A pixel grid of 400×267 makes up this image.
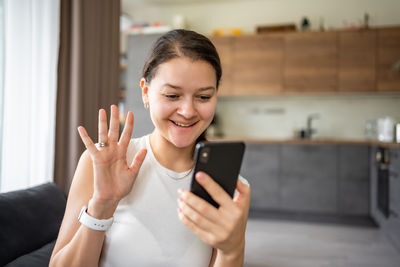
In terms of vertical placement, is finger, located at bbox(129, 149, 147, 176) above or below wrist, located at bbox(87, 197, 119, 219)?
above

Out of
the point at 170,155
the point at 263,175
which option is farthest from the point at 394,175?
the point at 170,155

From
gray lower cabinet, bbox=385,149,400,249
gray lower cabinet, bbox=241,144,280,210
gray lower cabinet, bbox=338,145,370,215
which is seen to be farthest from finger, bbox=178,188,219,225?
gray lower cabinet, bbox=338,145,370,215

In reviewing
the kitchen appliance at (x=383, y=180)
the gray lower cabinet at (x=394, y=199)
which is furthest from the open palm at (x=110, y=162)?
the kitchen appliance at (x=383, y=180)

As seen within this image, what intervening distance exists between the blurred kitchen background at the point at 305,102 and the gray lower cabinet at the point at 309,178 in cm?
1

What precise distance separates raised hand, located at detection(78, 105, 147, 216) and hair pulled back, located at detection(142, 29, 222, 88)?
173 mm

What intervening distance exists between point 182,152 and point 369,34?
404 centimetres

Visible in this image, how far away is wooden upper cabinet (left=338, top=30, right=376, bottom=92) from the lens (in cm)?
398

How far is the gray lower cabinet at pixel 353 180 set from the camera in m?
3.71

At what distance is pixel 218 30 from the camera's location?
454 cm

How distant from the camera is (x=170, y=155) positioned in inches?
34.5

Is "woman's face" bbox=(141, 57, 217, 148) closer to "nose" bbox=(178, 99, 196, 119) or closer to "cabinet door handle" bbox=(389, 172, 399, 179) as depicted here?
"nose" bbox=(178, 99, 196, 119)

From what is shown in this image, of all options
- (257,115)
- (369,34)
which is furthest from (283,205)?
(369,34)

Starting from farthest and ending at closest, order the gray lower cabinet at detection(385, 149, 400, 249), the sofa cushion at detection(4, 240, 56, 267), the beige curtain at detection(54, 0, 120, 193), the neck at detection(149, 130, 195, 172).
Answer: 1. the gray lower cabinet at detection(385, 149, 400, 249)
2. the beige curtain at detection(54, 0, 120, 193)
3. the sofa cushion at detection(4, 240, 56, 267)
4. the neck at detection(149, 130, 195, 172)

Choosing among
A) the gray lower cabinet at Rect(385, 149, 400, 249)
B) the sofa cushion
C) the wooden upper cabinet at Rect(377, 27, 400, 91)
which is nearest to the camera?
the sofa cushion
